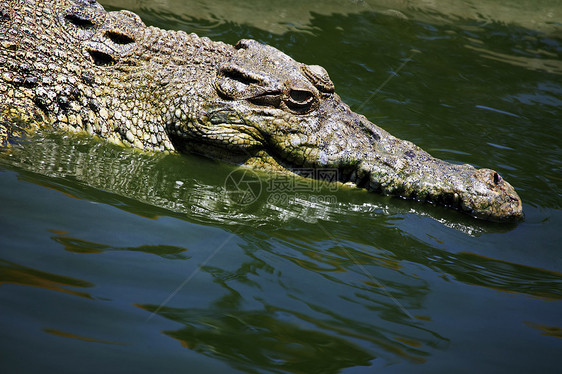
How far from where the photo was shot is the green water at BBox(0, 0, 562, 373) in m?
2.17

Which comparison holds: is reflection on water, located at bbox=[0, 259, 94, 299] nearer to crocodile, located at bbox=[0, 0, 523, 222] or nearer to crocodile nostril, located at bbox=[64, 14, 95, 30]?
crocodile, located at bbox=[0, 0, 523, 222]

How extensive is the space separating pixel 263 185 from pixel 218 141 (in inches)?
A: 22.2

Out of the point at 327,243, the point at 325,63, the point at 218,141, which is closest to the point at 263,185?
the point at 218,141

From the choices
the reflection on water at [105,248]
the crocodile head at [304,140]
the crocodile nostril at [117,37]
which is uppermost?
the crocodile nostril at [117,37]

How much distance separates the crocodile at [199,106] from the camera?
4340mm

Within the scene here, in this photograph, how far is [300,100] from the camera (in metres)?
4.51

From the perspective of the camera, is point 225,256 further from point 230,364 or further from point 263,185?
point 263,185

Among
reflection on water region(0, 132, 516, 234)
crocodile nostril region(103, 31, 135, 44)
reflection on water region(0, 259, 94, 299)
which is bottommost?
reflection on water region(0, 259, 94, 299)

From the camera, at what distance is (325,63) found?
7754 millimetres

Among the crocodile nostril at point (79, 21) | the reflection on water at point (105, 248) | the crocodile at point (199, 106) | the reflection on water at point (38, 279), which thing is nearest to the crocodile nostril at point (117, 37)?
the crocodile at point (199, 106)

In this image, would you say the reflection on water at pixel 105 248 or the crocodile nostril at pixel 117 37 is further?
the crocodile nostril at pixel 117 37

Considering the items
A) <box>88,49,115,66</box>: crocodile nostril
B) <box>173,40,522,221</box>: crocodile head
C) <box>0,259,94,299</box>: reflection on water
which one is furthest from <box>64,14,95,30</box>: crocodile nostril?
<box>0,259,94,299</box>: reflection on water

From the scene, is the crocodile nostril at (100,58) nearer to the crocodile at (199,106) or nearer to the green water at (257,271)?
the crocodile at (199,106)

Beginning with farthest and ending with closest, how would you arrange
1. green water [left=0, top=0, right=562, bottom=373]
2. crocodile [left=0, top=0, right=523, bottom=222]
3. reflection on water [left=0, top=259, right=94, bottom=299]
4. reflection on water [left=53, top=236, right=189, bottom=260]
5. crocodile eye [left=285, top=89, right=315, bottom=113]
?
crocodile eye [left=285, top=89, right=315, bottom=113] < crocodile [left=0, top=0, right=523, bottom=222] < reflection on water [left=53, top=236, right=189, bottom=260] < reflection on water [left=0, top=259, right=94, bottom=299] < green water [left=0, top=0, right=562, bottom=373]
